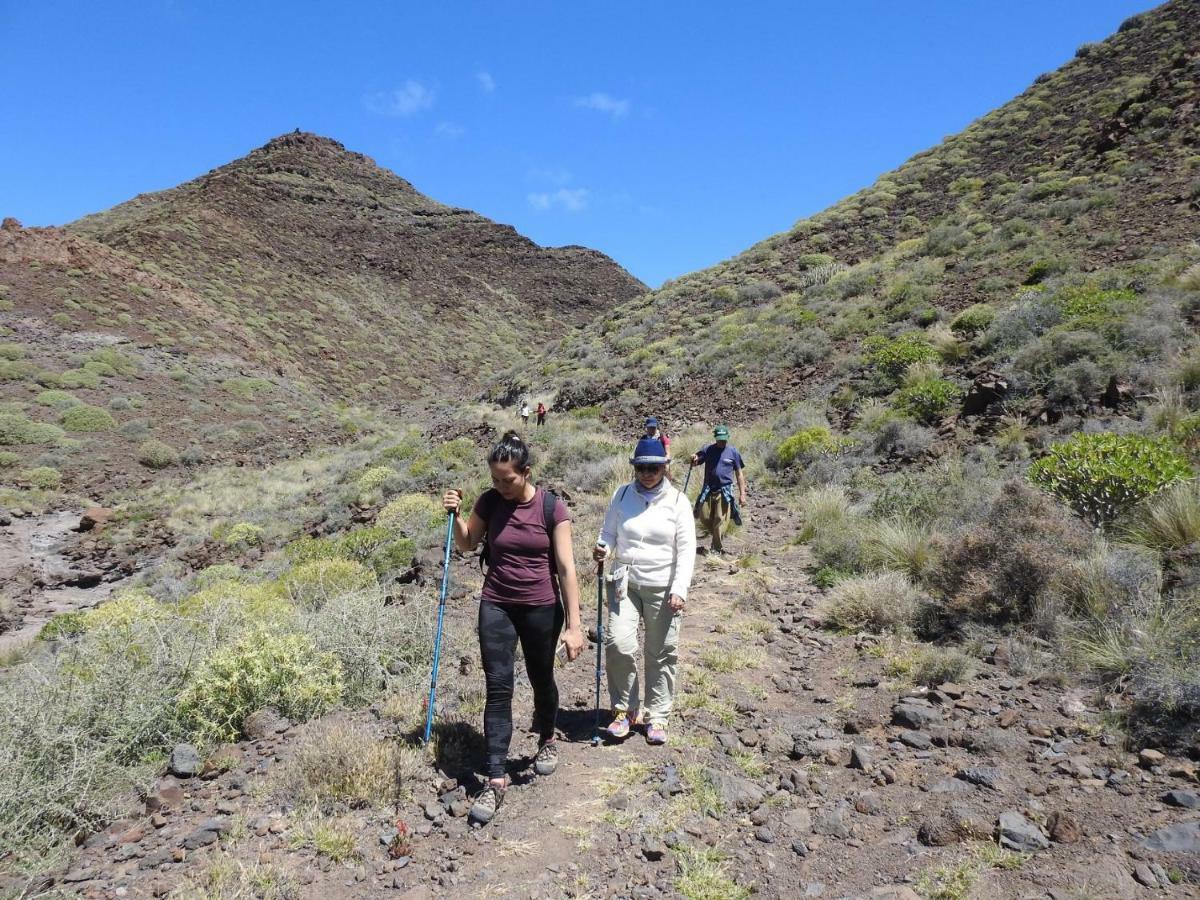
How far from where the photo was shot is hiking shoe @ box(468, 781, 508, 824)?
324 cm

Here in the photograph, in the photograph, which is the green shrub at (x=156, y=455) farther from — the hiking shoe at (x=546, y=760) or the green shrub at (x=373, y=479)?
the hiking shoe at (x=546, y=760)

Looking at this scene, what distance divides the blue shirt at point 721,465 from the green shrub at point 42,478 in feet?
60.7

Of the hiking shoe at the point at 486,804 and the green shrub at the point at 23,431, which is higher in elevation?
the green shrub at the point at 23,431

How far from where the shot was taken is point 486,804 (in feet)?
10.8

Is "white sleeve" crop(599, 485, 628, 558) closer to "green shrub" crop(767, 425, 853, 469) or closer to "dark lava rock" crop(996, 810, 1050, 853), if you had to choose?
"dark lava rock" crop(996, 810, 1050, 853)

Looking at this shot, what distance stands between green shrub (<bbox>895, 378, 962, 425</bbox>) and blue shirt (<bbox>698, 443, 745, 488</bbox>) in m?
4.66

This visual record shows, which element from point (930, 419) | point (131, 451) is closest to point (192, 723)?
point (930, 419)

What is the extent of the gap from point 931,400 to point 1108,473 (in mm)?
5043

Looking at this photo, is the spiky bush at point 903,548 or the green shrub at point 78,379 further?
the green shrub at point 78,379

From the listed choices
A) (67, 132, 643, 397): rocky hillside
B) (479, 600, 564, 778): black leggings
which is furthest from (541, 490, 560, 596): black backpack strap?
(67, 132, 643, 397): rocky hillside

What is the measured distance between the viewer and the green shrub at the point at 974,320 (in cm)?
1292

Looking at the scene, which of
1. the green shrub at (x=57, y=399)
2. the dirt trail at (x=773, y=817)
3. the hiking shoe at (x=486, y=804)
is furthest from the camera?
the green shrub at (x=57, y=399)

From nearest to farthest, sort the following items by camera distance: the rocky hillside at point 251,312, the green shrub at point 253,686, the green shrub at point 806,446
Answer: the green shrub at point 253,686, the green shrub at point 806,446, the rocky hillside at point 251,312

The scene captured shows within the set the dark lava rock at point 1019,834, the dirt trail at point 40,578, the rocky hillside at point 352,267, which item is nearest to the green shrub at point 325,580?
the dirt trail at point 40,578
